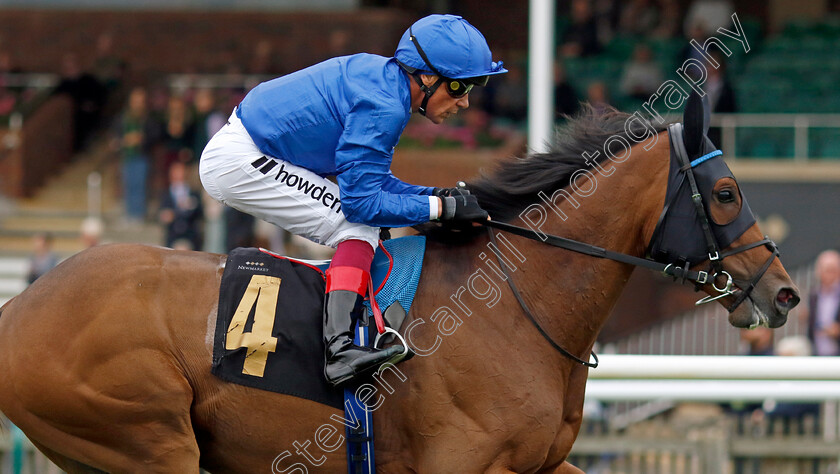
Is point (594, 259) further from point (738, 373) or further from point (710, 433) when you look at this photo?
point (710, 433)

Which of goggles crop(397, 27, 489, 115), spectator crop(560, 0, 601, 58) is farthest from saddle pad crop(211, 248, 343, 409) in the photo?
spectator crop(560, 0, 601, 58)

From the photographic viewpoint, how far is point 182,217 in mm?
9438

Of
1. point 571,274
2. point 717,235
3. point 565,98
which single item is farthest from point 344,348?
point 565,98

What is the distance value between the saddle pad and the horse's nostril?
1590 mm

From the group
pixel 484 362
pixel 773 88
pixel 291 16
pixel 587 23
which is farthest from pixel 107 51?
pixel 484 362

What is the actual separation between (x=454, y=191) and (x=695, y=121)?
0.91 metres

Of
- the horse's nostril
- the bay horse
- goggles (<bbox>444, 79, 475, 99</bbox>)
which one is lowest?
the bay horse

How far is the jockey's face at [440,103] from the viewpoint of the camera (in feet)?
11.4

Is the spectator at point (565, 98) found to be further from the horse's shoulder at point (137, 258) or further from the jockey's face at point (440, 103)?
the horse's shoulder at point (137, 258)

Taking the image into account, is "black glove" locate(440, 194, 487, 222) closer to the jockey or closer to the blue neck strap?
the jockey

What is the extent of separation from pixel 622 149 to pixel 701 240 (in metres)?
0.46

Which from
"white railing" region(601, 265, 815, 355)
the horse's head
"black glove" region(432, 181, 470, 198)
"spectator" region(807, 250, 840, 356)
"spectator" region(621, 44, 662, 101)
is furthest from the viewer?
"spectator" region(621, 44, 662, 101)

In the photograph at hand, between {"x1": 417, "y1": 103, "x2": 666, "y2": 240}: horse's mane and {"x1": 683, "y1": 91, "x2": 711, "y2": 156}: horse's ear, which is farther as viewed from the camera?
{"x1": 417, "y1": 103, "x2": 666, "y2": 240}: horse's mane

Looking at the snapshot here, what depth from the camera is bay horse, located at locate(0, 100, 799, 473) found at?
3.32m
